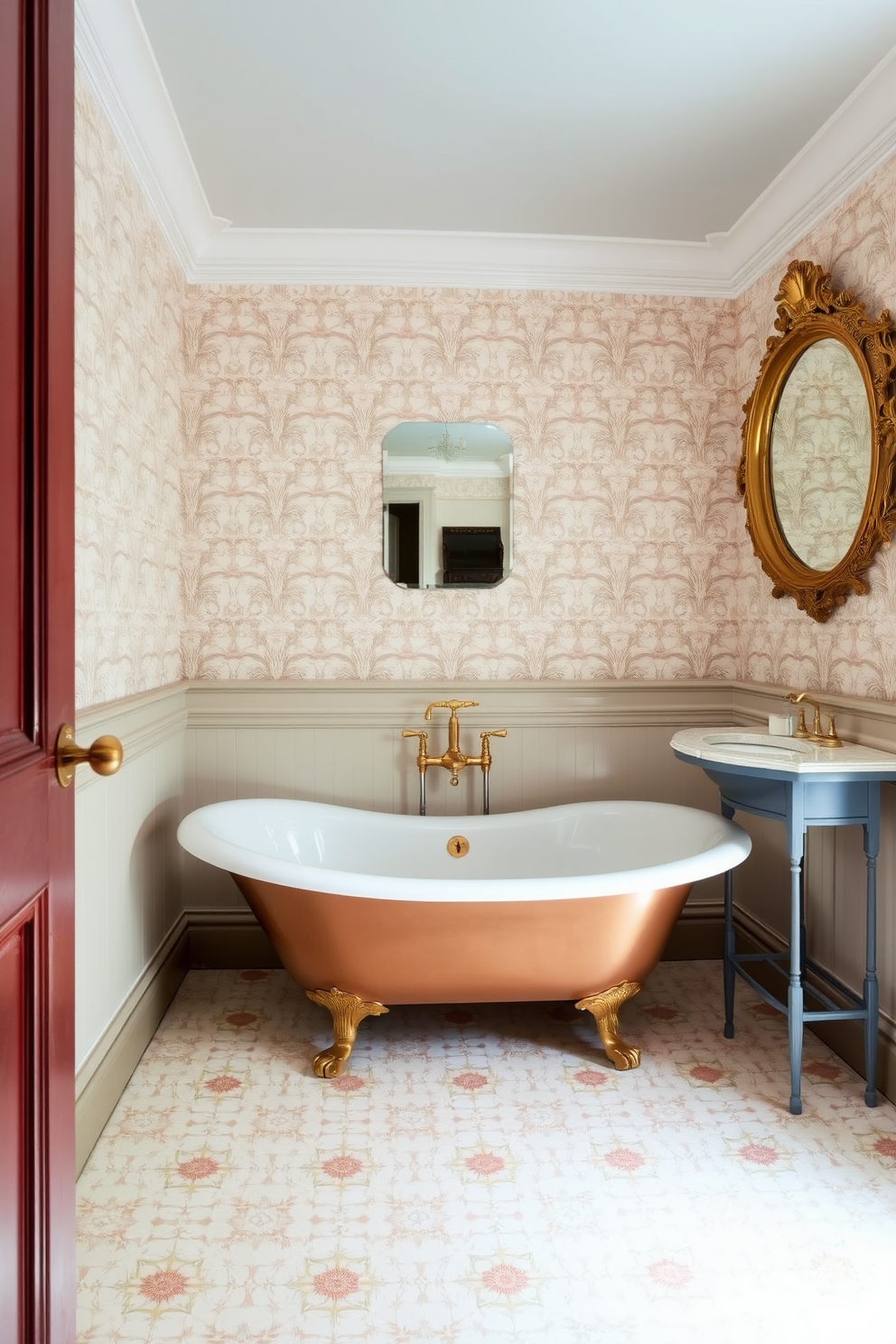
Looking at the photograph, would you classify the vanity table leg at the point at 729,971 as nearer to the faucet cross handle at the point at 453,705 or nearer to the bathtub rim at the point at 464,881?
the bathtub rim at the point at 464,881

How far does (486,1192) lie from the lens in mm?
1877

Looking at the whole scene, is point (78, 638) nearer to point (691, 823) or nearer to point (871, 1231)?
point (691, 823)

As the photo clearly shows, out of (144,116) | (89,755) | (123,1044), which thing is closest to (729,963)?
(123,1044)

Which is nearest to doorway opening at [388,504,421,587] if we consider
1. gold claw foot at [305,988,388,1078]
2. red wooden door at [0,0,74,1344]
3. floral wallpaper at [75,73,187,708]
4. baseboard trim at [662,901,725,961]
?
floral wallpaper at [75,73,187,708]

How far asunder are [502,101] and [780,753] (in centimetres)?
181

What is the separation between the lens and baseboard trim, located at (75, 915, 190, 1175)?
198 cm

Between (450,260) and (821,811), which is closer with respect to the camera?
(821,811)

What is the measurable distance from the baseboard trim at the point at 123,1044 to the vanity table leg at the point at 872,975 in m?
1.82

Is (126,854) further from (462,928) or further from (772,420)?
(772,420)

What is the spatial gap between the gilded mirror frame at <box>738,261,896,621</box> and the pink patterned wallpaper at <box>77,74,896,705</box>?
19 centimetres

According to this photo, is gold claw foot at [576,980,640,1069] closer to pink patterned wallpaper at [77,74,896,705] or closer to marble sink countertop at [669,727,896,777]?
marble sink countertop at [669,727,896,777]

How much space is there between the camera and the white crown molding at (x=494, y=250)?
2525mm

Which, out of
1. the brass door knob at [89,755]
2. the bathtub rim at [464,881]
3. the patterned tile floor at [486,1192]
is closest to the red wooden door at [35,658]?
the brass door knob at [89,755]

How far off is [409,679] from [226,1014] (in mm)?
1241
